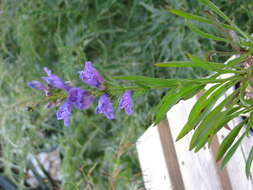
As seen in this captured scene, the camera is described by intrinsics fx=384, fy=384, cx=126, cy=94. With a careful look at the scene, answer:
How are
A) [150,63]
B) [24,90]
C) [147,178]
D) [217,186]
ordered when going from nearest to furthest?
[217,186] < [147,178] < [150,63] < [24,90]

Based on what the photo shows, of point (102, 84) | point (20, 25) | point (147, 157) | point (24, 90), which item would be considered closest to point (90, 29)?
point (20, 25)

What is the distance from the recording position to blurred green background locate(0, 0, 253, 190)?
1489 millimetres

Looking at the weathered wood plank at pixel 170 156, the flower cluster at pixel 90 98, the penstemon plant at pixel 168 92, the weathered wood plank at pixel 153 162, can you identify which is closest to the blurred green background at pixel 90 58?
the weathered wood plank at pixel 153 162

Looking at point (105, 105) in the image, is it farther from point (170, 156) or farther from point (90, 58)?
point (90, 58)

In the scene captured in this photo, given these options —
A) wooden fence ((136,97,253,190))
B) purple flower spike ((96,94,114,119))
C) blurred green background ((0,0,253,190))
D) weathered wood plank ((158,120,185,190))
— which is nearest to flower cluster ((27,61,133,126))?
purple flower spike ((96,94,114,119))

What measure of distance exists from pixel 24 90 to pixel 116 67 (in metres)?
0.44

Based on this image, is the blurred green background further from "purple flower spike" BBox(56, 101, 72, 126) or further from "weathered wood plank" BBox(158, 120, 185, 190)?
"purple flower spike" BBox(56, 101, 72, 126)

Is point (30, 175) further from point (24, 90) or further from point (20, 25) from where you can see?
point (20, 25)

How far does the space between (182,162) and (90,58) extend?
0.92 metres

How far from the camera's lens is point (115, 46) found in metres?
1.73

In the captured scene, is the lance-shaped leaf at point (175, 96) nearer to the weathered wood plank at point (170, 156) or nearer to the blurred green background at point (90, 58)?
the weathered wood plank at point (170, 156)

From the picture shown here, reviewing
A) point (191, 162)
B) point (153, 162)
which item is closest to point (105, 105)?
point (191, 162)

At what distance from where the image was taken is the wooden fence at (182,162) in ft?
2.83

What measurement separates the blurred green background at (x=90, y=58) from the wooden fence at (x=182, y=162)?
269 millimetres
